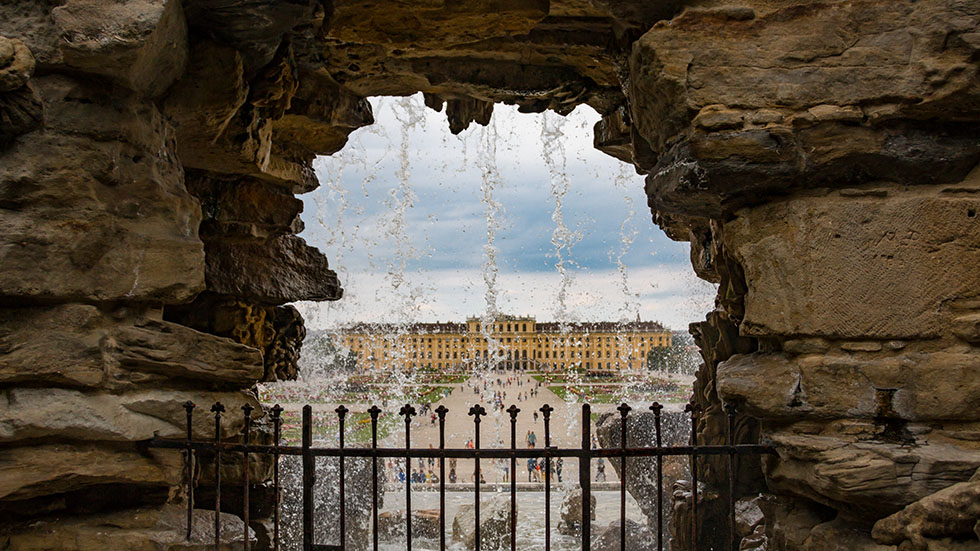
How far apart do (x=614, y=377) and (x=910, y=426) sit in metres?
26.4

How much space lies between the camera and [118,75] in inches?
112

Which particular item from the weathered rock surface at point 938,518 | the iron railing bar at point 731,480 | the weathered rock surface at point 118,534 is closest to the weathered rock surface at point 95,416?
the weathered rock surface at point 118,534

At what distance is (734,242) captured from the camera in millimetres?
2838

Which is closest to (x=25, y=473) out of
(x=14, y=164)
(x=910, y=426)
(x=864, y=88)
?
(x=14, y=164)

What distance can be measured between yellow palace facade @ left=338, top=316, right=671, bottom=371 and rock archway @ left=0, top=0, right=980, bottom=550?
478 inches

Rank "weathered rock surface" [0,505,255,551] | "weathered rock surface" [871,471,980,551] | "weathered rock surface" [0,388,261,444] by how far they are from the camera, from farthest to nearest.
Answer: "weathered rock surface" [0,505,255,551], "weathered rock surface" [0,388,261,444], "weathered rock surface" [871,471,980,551]

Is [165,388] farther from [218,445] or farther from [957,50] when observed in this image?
[957,50]

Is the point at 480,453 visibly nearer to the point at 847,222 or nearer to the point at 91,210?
the point at 847,222

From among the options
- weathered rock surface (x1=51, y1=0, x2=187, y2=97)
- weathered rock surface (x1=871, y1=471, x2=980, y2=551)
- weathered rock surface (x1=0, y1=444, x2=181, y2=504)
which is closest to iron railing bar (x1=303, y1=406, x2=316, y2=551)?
weathered rock surface (x1=0, y1=444, x2=181, y2=504)

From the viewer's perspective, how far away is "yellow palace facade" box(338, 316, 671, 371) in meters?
19.3

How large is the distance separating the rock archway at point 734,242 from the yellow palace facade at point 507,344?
12149mm

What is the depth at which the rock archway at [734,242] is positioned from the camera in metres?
2.54

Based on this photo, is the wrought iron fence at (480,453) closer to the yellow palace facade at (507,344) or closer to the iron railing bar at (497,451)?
the iron railing bar at (497,451)

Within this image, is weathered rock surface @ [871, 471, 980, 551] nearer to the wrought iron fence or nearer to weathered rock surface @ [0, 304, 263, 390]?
the wrought iron fence
